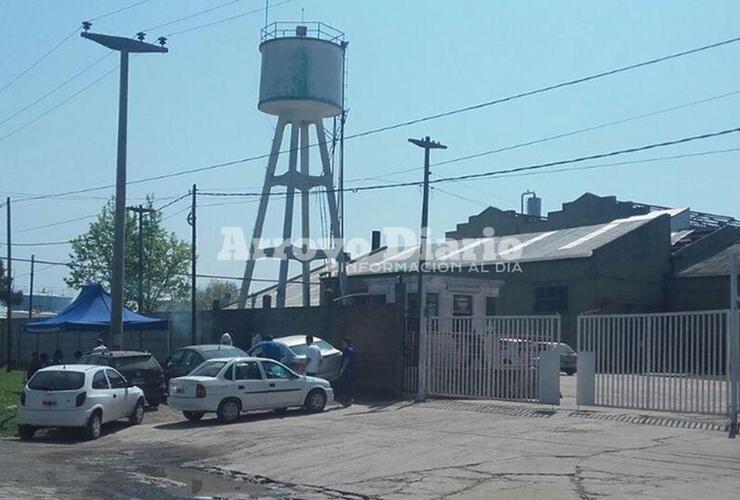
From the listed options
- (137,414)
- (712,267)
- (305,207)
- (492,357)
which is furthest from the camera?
(712,267)

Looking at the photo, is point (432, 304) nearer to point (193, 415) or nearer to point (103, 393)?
point (193, 415)

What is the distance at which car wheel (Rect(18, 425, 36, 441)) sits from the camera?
22.0m

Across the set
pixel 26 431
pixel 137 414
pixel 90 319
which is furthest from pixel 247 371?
pixel 90 319

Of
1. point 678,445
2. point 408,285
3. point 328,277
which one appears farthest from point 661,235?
point 678,445

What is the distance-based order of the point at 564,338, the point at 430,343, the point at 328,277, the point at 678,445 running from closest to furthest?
the point at 678,445, the point at 430,343, the point at 564,338, the point at 328,277

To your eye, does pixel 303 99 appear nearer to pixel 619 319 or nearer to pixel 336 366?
pixel 336 366

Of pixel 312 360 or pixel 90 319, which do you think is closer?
pixel 312 360

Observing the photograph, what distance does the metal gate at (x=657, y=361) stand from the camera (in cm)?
1980

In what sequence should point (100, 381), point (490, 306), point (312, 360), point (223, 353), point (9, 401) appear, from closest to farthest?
point (100, 381) → point (312, 360) → point (223, 353) → point (9, 401) → point (490, 306)

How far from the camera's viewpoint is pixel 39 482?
15.1 meters

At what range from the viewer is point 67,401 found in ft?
70.6

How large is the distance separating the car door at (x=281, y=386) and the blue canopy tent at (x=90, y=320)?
10.6m

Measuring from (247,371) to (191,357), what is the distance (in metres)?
4.68

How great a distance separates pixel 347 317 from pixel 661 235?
29881mm
